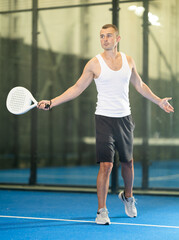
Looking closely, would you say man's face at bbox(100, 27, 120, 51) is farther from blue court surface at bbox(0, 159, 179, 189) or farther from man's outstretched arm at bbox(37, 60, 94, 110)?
blue court surface at bbox(0, 159, 179, 189)

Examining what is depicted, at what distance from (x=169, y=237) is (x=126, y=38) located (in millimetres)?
3729

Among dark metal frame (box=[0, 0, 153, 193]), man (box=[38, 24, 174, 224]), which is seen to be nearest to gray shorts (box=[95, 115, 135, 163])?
man (box=[38, 24, 174, 224])

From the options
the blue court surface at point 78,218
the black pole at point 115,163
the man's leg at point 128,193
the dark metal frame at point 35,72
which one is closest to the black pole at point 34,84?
the dark metal frame at point 35,72

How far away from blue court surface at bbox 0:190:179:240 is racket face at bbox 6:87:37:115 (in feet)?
3.50

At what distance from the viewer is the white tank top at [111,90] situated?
197 inches

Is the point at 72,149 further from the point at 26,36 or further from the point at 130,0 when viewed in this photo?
the point at 130,0

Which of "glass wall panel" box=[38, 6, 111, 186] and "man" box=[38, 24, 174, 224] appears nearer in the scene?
"man" box=[38, 24, 174, 224]

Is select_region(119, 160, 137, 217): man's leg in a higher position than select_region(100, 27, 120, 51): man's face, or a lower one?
lower

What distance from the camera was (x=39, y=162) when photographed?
26.2 feet

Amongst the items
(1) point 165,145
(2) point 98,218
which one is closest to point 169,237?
(2) point 98,218

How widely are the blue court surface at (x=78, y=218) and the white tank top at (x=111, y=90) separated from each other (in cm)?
107

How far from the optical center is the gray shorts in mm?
5027

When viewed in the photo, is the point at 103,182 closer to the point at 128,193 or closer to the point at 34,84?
the point at 128,193

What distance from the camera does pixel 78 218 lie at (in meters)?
5.23
